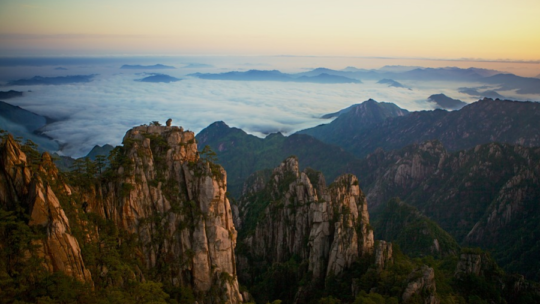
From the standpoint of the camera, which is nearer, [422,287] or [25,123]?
[422,287]

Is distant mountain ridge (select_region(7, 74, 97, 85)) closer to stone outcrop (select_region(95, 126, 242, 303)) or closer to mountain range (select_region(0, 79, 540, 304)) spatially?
mountain range (select_region(0, 79, 540, 304))

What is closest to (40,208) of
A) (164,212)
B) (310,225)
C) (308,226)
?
(164,212)

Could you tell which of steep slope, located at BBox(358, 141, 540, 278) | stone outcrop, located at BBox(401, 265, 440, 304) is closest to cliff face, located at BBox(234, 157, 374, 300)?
stone outcrop, located at BBox(401, 265, 440, 304)

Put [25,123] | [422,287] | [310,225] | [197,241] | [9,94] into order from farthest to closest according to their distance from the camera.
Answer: [25,123], [9,94], [310,225], [422,287], [197,241]

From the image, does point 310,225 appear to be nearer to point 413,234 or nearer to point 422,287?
point 422,287

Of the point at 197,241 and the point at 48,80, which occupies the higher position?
the point at 48,80

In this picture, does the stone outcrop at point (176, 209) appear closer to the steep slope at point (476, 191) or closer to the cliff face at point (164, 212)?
the cliff face at point (164, 212)

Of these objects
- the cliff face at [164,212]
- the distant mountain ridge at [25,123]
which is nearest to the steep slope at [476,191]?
the cliff face at [164,212]
